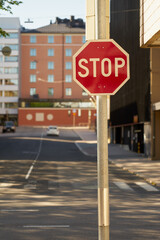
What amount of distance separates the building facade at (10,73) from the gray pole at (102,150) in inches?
3968

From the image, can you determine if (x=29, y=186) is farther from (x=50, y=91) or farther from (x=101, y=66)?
(x=50, y=91)

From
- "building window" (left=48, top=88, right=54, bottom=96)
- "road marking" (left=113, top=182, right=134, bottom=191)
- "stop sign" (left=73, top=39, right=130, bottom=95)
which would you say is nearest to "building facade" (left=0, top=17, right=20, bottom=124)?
"building window" (left=48, top=88, right=54, bottom=96)

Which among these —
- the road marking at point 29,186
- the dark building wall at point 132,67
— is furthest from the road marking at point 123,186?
the dark building wall at point 132,67

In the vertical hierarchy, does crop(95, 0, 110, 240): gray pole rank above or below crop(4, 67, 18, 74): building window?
below

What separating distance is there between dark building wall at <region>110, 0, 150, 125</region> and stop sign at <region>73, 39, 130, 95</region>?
2875 centimetres

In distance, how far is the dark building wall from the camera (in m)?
34.5

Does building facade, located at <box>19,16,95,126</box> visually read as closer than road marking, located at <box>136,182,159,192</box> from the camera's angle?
No

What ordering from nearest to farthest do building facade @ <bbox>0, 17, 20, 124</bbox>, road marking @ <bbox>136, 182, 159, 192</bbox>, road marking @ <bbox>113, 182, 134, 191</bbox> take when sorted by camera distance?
road marking @ <bbox>136, 182, 159, 192</bbox>, road marking @ <bbox>113, 182, 134, 191</bbox>, building facade @ <bbox>0, 17, 20, 124</bbox>

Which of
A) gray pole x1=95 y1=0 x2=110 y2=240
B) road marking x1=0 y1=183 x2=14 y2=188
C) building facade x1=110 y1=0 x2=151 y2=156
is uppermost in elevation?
building facade x1=110 y1=0 x2=151 y2=156

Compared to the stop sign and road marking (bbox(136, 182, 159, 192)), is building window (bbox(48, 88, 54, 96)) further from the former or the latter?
the stop sign

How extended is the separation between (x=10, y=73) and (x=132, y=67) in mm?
69839

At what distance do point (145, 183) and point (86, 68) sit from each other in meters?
16.0

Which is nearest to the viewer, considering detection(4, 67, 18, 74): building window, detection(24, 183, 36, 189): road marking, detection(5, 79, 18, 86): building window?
detection(24, 183, 36, 189): road marking

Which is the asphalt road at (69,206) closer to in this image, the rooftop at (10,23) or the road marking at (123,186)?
the road marking at (123,186)
